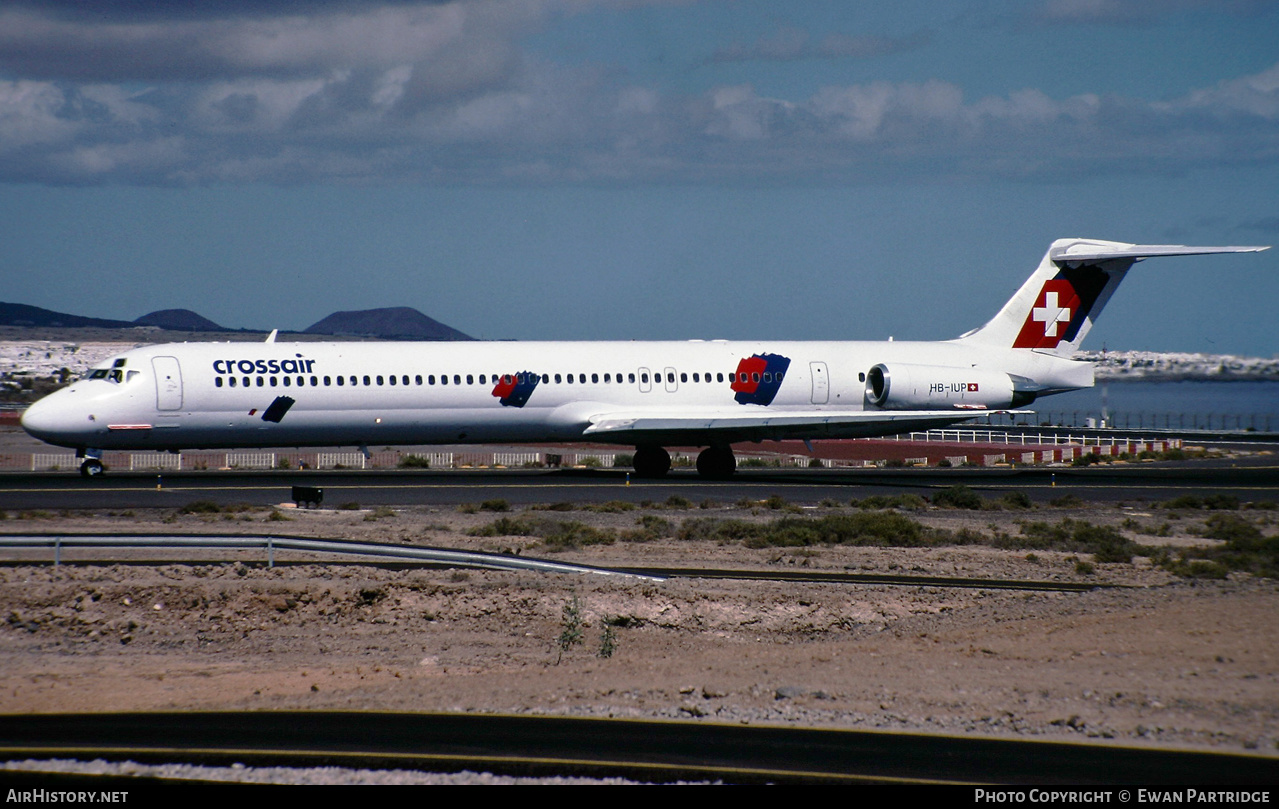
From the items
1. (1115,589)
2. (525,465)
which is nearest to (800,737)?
(1115,589)

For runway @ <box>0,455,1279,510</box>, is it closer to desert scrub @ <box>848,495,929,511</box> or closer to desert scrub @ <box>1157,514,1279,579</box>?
desert scrub @ <box>848,495,929,511</box>

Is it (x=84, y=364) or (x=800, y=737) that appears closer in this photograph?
(x=800, y=737)

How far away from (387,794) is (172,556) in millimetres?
13293

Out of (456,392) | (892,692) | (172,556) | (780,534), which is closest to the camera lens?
(892,692)

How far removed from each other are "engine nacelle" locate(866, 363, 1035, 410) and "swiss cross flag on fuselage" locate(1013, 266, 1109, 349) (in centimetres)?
177

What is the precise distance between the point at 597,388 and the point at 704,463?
4277 mm

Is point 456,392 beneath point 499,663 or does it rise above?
above

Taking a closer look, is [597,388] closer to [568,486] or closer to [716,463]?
[568,486]

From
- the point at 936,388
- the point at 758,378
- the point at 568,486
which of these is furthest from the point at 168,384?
the point at 936,388

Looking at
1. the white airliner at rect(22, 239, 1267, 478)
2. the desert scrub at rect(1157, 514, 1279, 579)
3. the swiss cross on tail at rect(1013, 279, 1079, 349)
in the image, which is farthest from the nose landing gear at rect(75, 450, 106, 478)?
the swiss cross on tail at rect(1013, 279, 1079, 349)

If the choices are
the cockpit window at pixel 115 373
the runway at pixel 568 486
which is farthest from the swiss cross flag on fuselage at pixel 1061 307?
the cockpit window at pixel 115 373

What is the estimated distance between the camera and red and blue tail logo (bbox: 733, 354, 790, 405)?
3644cm

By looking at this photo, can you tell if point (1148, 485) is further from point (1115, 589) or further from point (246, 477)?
point (246, 477)

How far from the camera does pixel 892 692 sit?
11.4 m
